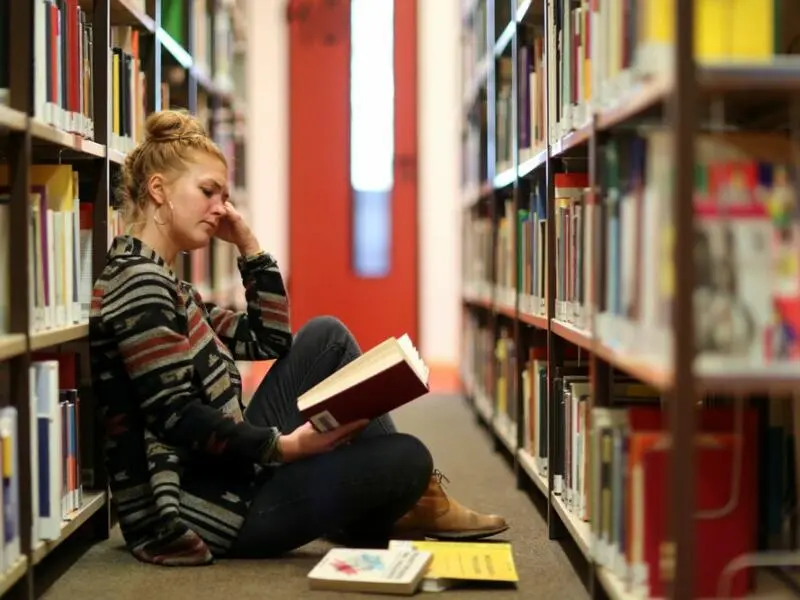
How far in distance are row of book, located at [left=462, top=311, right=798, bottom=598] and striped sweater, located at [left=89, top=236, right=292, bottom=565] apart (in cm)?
64

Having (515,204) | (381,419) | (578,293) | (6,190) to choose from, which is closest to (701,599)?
(578,293)

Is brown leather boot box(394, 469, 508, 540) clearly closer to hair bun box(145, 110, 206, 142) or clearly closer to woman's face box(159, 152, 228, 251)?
woman's face box(159, 152, 228, 251)

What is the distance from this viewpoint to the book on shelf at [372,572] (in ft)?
6.20

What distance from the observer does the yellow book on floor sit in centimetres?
195

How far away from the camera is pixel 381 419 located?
228cm

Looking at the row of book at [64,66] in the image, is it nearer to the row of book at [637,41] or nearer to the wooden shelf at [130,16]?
the wooden shelf at [130,16]

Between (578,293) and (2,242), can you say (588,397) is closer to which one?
(578,293)

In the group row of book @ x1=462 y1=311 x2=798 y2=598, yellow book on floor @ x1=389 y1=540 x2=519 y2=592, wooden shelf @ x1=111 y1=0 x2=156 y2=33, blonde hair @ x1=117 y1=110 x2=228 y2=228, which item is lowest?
yellow book on floor @ x1=389 y1=540 x2=519 y2=592

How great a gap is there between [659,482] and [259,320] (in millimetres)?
1108

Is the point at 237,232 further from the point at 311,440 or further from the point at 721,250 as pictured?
the point at 721,250

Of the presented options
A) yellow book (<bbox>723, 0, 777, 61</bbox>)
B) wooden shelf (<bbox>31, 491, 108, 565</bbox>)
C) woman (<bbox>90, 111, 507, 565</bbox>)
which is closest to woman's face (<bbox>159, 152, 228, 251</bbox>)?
woman (<bbox>90, 111, 507, 565</bbox>)

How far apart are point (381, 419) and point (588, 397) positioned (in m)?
0.45

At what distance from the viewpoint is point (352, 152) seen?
6031 millimetres

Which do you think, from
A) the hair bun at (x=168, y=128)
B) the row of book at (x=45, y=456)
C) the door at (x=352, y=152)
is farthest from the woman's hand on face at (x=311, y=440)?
the door at (x=352, y=152)
